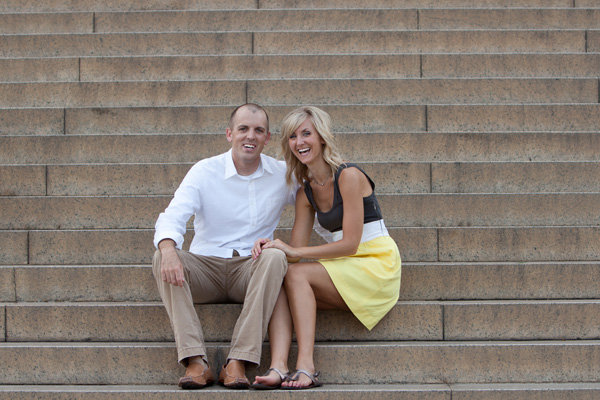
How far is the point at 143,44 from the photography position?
272 inches

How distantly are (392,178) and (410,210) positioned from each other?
1.29 feet

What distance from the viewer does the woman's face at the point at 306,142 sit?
4086 millimetres

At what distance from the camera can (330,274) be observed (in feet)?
13.1

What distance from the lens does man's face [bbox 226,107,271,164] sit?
420cm

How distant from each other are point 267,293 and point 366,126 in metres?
2.49

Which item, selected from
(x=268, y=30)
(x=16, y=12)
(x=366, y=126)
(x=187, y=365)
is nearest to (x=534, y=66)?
(x=366, y=126)

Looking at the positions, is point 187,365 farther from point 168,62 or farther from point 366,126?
point 168,62

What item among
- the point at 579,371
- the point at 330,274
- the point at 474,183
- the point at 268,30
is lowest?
the point at 579,371

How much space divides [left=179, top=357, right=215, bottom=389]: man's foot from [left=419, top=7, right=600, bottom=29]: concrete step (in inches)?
180

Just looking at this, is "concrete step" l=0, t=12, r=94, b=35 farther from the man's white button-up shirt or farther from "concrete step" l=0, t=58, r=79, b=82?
the man's white button-up shirt

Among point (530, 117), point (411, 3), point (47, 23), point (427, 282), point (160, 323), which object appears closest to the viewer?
point (160, 323)

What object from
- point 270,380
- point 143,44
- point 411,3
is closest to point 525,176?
point 270,380

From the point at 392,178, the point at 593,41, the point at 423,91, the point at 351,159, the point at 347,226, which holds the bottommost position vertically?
the point at 347,226

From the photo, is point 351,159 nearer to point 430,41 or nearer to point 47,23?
point 430,41
